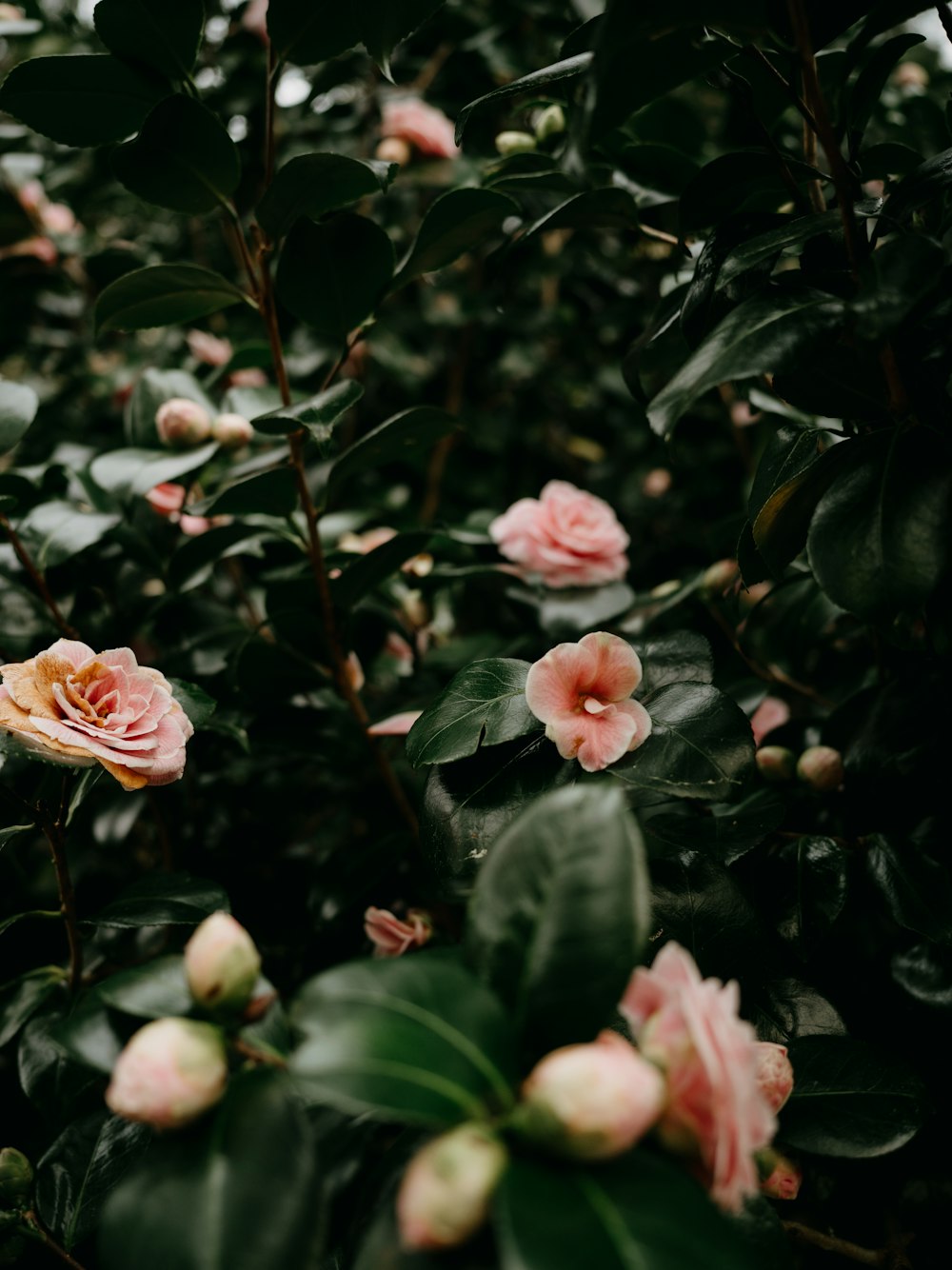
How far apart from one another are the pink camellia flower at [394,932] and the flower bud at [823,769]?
0.43 metres

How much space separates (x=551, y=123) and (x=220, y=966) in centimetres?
106

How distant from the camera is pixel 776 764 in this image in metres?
0.94

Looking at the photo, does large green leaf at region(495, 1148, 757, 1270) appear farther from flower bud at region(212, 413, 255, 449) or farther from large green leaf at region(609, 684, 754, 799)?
flower bud at region(212, 413, 255, 449)

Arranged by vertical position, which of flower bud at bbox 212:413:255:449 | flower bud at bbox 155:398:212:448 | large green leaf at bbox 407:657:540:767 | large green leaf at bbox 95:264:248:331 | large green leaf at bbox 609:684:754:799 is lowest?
large green leaf at bbox 609:684:754:799

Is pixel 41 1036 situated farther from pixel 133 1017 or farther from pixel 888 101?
pixel 888 101

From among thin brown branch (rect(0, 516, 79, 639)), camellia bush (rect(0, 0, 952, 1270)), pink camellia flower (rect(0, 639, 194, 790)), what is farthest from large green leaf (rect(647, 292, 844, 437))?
thin brown branch (rect(0, 516, 79, 639))

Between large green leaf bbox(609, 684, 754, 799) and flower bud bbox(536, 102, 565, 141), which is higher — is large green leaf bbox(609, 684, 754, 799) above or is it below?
below

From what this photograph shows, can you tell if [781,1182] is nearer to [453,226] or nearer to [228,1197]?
[228,1197]

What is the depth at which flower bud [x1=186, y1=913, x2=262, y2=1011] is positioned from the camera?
49 centimetres

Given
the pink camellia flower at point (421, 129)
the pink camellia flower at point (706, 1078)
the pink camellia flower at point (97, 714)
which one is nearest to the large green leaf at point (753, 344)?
the pink camellia flower at point (706, 1078)

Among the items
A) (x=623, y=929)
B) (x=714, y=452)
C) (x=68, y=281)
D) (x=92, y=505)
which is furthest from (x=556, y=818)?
(x=68, y=281)

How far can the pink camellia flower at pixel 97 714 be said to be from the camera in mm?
669

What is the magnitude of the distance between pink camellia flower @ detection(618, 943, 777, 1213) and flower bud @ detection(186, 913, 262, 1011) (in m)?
0.23

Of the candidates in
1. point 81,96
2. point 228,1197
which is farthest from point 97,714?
point 81,96
